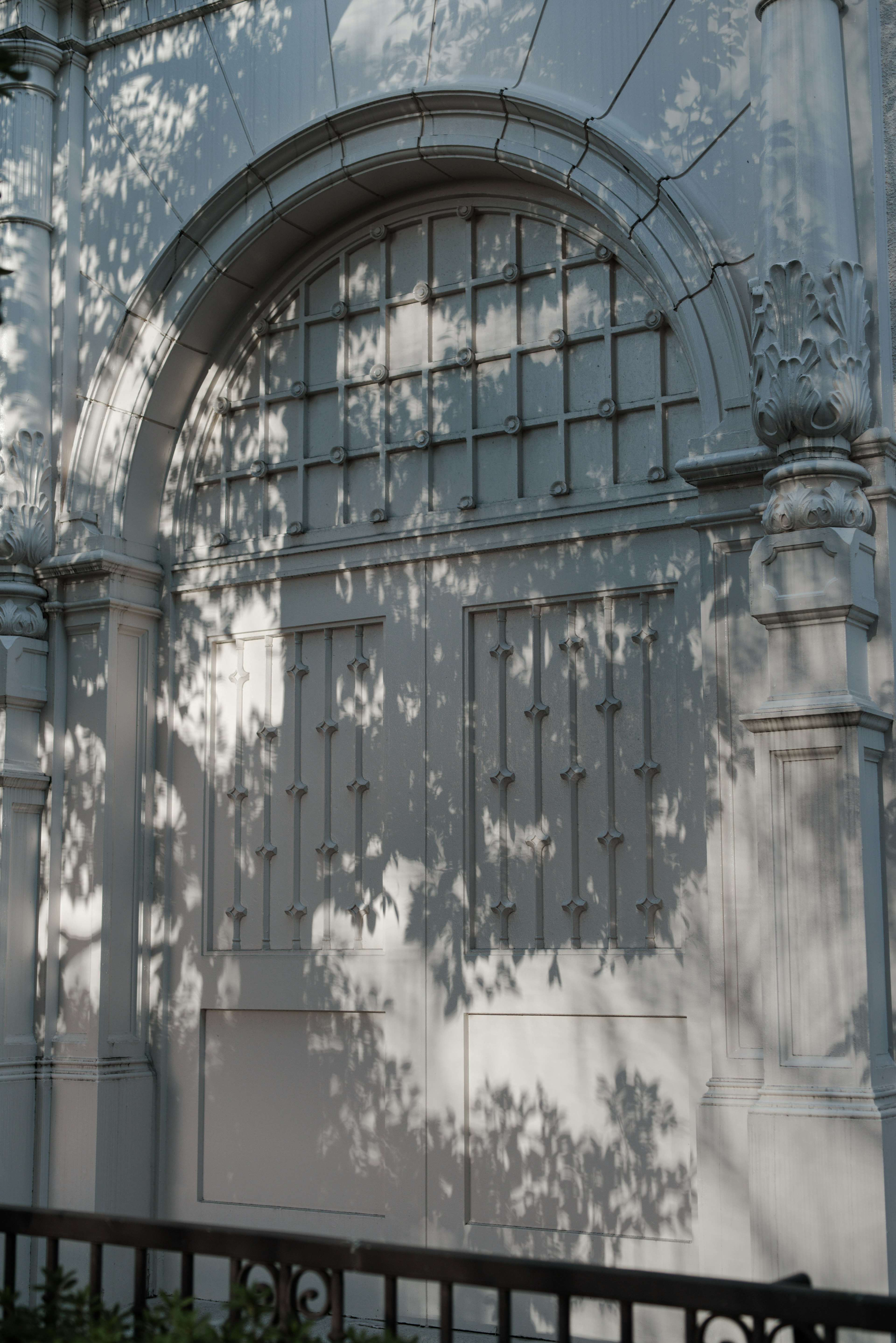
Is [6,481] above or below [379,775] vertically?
above

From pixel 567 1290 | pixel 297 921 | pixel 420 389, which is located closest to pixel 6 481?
pixel 420 389

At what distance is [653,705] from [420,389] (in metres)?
2.03

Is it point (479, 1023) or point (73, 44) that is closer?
point (479, 1023)

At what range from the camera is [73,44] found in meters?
8.03

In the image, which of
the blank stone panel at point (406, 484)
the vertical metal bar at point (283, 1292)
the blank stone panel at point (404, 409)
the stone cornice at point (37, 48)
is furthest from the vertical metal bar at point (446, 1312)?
the stone cornice at point (37, 48)

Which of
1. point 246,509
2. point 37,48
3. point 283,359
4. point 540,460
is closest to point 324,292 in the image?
point 283,359

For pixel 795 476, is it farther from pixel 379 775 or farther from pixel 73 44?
pixel 73 44


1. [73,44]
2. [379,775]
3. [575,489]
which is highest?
[73,44]

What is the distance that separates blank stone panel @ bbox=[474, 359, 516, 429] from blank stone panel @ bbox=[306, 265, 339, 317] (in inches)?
40.9

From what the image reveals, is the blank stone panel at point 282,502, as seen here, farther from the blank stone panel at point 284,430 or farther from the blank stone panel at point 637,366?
the blank stone panel at point 637,366

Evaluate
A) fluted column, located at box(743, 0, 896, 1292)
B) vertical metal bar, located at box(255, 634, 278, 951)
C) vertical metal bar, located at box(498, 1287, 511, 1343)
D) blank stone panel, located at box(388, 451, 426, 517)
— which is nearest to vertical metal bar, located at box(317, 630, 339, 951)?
vertical metal bar, located at box(255, 634, 278, 951)

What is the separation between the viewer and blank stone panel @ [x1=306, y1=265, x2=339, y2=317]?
758cm

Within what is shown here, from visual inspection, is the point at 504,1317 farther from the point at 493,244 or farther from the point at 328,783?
the point at 493,244

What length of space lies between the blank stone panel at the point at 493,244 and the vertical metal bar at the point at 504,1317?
5.07 metres
